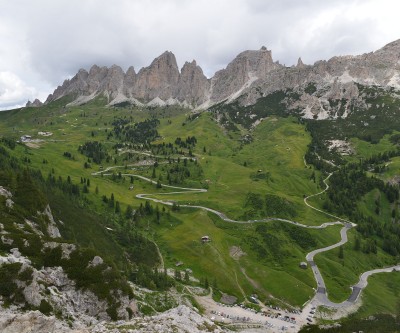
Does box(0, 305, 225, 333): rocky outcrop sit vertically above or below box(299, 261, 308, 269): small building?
above

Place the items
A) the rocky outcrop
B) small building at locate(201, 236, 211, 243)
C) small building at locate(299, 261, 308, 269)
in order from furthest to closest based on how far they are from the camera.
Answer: small building at locate(201, 236, 211, 243)
small building at locate(299, 261, 308, 269)
the rocky outcrop

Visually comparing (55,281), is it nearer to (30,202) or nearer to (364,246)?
(30,202)

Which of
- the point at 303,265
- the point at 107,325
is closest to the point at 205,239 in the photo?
the point at 303,265

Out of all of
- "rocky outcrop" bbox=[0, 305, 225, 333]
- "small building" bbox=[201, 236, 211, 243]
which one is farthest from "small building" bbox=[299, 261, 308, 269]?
"rocky outcrop" bbox=[0, 305, 225, 333]

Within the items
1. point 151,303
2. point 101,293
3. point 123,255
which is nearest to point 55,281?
point 101,293

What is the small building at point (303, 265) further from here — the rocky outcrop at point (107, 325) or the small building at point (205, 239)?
the rocky outcrop at point (107, 325)

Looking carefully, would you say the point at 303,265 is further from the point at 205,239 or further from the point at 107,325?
the point at 107,325

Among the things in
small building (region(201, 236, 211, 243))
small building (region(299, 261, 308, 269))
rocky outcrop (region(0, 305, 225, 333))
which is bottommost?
small building (region(299, 261, 308, 269))

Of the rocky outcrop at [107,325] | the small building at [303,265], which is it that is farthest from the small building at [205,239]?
the rocky outcrop at [107,325]

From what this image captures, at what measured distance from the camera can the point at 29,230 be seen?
8250 centimetres

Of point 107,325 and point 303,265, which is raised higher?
point 107,325

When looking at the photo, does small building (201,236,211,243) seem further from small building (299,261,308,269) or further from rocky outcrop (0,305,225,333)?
rocky outcrop (0,305,225,333)

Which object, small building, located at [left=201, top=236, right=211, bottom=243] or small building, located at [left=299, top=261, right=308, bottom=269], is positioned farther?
small building, located at [left=201, top=236, right=211, bottom=243]

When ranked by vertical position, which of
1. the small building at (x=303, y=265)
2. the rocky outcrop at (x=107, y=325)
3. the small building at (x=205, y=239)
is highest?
the rocky outcrop at (x=107, y=325)
